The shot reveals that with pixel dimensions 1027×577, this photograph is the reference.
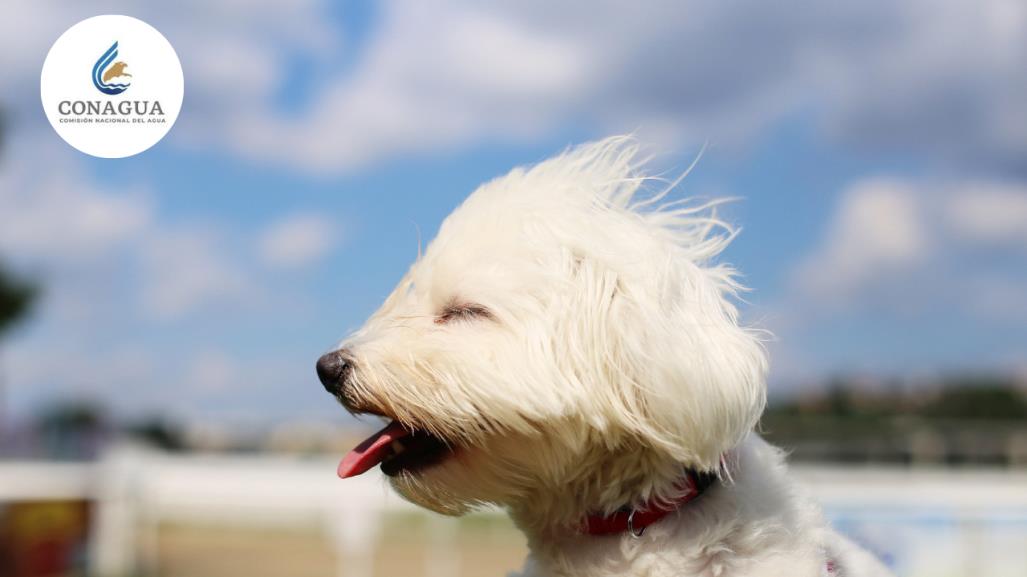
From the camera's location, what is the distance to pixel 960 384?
185 feet

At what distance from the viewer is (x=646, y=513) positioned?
2.74 m

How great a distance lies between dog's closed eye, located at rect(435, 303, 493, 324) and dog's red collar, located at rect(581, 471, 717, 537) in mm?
615

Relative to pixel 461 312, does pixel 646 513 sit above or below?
below

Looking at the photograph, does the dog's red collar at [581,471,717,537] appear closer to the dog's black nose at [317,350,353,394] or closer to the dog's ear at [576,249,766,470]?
the dog's ear at [576,249,766,470]

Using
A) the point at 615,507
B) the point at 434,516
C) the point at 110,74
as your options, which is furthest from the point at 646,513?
the point at 434,516

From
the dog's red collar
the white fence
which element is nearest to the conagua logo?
the white fence

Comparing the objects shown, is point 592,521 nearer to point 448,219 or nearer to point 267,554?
point 448,219

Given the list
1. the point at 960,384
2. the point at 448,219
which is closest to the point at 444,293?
the point at 448,219

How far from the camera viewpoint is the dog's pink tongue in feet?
9.28

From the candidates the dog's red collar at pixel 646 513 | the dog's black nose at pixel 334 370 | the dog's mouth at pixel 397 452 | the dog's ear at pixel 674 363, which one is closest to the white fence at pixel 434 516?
the dog's red collar at pixel 646 513

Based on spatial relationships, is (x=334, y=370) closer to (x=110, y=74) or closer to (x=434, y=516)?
(x=110, y=74)

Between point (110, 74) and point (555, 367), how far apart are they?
4.31 meters

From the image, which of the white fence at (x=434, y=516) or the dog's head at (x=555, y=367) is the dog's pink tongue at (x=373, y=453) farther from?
the white fence at (x=434, y=516)

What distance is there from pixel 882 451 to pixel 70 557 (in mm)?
20534
